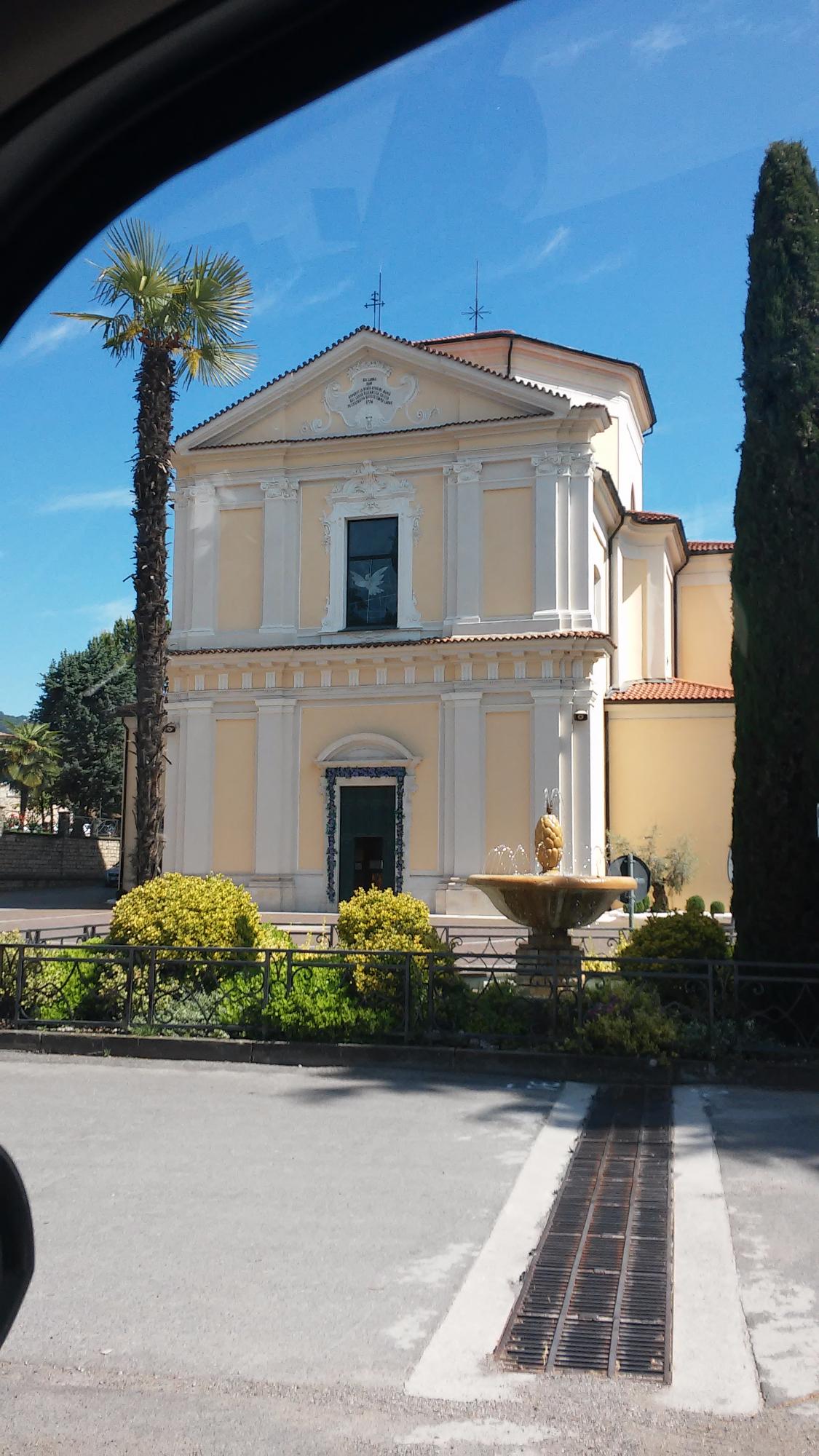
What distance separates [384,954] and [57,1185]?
4.78 meters

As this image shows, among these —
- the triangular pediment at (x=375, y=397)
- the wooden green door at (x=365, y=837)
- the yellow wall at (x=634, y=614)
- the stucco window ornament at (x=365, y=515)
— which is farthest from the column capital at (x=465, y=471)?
the wooden green door at (x=365, y=837)

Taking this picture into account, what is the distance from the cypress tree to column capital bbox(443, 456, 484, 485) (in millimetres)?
15155

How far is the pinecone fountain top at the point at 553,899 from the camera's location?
12.5m

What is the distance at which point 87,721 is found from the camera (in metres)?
56.8

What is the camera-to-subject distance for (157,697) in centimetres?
1739

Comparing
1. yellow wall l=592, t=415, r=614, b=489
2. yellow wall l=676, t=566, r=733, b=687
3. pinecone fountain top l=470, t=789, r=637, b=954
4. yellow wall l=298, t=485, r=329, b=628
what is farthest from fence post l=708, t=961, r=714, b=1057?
yellow wall l=592, t=415, r=614, b=489

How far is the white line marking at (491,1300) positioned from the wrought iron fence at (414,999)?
2855 mm

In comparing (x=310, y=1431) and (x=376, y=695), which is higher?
(x=376, y=695)

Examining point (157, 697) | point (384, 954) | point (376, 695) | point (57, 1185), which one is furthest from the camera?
point (376, 695)

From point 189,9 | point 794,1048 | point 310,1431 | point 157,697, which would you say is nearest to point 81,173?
point 189,9

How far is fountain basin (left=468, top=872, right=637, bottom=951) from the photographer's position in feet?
41.1

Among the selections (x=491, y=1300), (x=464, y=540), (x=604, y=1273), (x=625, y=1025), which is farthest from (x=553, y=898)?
(x=464, y=540)

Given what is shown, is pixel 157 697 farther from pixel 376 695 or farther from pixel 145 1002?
pixel 376 695

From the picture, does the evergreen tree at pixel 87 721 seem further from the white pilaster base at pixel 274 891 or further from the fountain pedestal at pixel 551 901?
the fountain pedestal at pixel 551 901
